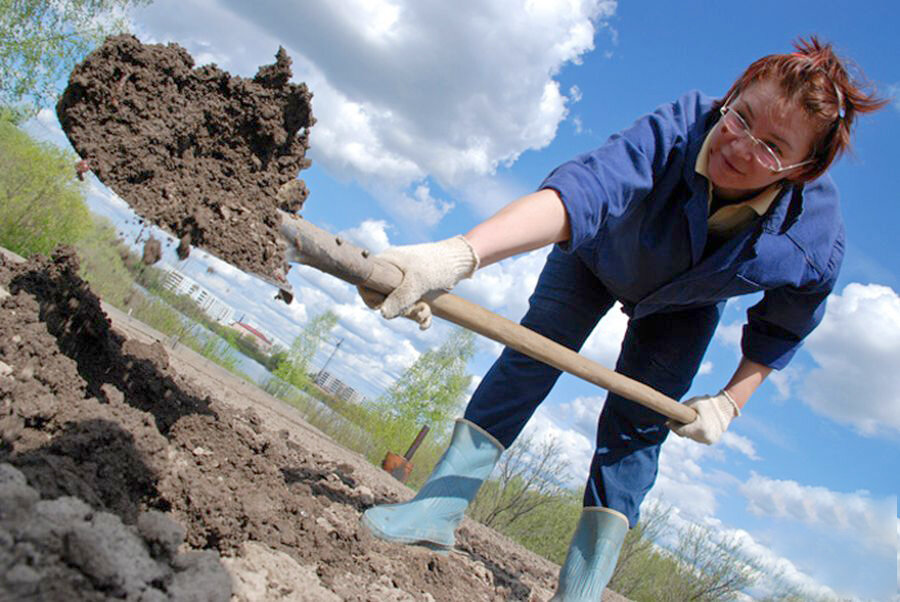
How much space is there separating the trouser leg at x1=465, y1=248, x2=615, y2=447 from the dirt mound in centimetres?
62

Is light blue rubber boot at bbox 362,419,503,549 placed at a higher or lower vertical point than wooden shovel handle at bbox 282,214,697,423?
lower

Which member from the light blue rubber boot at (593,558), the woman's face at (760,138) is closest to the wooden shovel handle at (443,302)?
the light blue rubber boot at (593,558)

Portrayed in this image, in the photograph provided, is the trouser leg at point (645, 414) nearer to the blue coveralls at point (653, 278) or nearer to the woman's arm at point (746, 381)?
A: the blue coveralls at point (653, 278)

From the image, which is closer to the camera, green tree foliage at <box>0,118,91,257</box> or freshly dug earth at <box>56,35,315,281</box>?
freshly dug earth at <box>56,35,315,281</box>

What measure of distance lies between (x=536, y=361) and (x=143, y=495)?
1.58m

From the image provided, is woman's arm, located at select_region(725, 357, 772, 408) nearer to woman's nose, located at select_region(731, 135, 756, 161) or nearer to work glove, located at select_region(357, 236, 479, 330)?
woman's nose, located at select_region(731, 135, 756, 161)

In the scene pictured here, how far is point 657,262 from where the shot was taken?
246 centimetres

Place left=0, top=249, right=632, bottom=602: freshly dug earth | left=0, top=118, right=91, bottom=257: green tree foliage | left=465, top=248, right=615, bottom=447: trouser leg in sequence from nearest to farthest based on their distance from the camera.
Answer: left=0, top=249, right=632, bottom=602: freshly dug earth → left=465, top=248, right=615, bottom=447: trouser leg → left=0, top=118, right=91, bottom=257: green tree foliage

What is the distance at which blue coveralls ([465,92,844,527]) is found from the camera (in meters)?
2.20

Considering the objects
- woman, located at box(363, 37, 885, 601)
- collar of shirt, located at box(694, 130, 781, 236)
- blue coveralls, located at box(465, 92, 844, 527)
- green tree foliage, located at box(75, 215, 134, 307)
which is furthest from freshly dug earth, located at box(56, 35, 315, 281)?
green tree foliage, located at box(75, 215, 134, 307)

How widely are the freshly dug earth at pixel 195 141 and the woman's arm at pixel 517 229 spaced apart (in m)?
0.56

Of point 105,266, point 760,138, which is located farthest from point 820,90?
point 105,266

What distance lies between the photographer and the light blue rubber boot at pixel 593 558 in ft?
8.86

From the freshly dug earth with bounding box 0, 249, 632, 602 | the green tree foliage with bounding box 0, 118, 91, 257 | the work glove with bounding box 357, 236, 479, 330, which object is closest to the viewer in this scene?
the freshly dug earth with bounding box 0, 249, 632, 602
